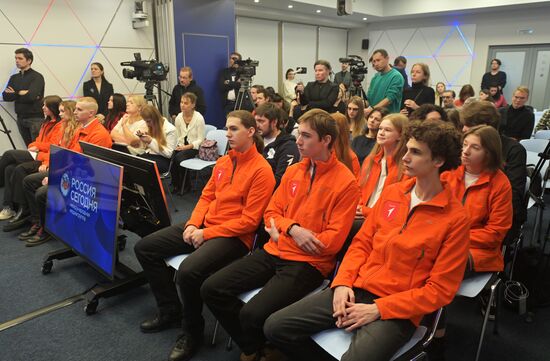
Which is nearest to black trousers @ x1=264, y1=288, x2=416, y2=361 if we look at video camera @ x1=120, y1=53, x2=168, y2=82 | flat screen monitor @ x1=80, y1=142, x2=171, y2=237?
flat screen monitor @ x1=80, y1=142, x2=171, y2=237

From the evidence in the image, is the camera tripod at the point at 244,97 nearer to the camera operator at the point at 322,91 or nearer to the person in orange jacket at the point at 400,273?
the camera operator at the point at 322,91

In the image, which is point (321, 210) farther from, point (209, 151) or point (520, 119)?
point (520, 119)

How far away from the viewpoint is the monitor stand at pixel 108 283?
260 cm

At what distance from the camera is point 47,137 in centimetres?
416

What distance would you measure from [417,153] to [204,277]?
1245 millimetres

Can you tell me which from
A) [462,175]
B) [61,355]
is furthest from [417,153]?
[61,355]

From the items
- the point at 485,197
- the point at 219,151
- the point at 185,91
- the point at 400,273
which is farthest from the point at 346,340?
the point at 185,91

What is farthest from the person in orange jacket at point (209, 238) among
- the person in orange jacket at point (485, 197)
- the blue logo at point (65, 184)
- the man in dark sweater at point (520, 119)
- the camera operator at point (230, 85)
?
the camera operator at point (230, 85)

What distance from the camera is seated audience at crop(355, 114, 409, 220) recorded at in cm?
248

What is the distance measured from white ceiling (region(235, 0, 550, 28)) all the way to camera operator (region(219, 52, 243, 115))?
1.67 meters

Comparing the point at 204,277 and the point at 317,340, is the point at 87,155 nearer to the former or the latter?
the point at 204,277

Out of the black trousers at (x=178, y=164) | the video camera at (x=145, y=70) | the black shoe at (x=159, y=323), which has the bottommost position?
the black shoe at (x=159, y=323)

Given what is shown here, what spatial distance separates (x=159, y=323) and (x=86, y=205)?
94 cm

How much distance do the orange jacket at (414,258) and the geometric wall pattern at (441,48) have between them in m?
10.4
